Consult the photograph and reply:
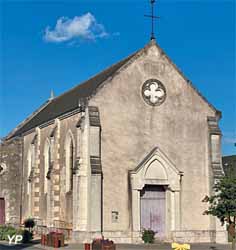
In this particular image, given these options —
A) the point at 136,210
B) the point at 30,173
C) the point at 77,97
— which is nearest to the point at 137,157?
the point at 136,210

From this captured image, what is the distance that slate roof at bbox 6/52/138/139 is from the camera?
112ft

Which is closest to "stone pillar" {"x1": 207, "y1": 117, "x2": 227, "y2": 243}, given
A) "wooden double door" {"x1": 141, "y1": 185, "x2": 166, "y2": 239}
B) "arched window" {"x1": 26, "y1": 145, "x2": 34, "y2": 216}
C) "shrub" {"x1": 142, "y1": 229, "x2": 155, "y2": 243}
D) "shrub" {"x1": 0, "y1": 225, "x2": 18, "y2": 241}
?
"wooden double door" {"x1": 141, "y1": 185, "x2": 166, "y2": 239}

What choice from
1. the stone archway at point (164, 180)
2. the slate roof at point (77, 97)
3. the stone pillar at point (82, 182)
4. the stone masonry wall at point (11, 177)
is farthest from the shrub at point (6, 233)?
the stone masonry wall at point (11, 177)

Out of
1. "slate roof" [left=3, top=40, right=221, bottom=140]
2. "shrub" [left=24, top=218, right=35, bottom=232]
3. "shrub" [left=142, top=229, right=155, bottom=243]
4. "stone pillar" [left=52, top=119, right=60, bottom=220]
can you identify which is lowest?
"shrub" [left=142, top=229, right=155, bottom=243]

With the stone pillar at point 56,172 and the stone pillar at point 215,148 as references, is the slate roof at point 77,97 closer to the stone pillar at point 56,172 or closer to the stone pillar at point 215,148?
the stone pillar at point 215,148

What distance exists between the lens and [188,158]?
33500 mm

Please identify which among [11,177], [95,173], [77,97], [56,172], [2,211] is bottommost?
[2,211]

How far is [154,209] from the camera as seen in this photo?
32031mm

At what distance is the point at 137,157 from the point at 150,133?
1784 millimetres

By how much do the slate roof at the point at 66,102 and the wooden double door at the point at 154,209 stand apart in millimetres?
6906

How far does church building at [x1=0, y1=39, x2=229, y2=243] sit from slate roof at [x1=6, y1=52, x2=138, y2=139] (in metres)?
0.37

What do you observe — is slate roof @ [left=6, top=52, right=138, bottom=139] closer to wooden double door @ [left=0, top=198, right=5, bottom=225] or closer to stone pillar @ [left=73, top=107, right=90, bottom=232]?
stone pillar @ [left=73, top=107, right=90, bottom=232]

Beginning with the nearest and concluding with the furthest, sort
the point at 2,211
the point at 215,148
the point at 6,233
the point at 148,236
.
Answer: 1. the point at 148,236
2. the point at 6,233
3. the point at 215,148
4. the point at 2,211

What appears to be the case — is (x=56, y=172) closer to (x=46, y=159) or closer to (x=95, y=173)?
(x=46, y=159)
